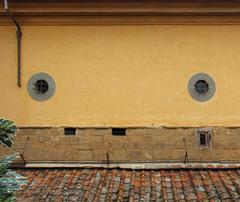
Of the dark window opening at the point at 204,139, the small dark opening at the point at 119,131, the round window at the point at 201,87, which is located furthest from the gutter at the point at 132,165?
the round window at the point at 201,87

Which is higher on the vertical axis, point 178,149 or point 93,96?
point 93,96

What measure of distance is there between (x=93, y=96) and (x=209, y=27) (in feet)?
8.46

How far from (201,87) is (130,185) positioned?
2.57 m

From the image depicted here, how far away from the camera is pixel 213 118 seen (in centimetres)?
991

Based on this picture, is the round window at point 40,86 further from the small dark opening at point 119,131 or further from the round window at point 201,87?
Answer: the round window at point 201,87

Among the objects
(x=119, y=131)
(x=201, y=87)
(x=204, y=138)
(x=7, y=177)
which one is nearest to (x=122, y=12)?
(x=201, y=87)

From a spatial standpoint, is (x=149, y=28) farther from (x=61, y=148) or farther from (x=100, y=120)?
(x=61, y=148)

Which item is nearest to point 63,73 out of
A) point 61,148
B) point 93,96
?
point 93,96

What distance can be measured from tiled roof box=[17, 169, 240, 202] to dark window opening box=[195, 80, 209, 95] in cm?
160

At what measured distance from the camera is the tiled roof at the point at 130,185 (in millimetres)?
8117

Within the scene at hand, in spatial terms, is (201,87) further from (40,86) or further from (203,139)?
(40,86)

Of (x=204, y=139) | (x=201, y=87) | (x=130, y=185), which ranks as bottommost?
(x=130, y=185)

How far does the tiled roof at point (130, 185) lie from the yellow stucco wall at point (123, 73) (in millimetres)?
1158

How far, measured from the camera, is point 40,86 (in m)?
10.1
